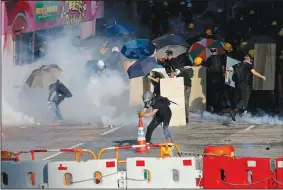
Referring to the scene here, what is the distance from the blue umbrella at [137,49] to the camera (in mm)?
25109

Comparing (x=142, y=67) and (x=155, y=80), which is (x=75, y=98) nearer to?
(x=142, y=67)

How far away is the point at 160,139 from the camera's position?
20.1m

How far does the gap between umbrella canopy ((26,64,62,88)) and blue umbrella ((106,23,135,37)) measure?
397 centimetres

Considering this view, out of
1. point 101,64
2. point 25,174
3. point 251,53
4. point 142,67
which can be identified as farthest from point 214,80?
point 25,174

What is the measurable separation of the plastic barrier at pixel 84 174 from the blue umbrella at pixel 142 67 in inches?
304

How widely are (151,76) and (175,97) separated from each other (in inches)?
29.4

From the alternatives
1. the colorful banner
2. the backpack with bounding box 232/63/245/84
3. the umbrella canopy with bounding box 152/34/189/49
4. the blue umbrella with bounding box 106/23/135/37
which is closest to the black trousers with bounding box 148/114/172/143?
the backpack with bounding box 232/63/245/84

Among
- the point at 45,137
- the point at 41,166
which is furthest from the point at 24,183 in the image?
the point at 45,137

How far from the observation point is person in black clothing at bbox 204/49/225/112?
22859 mm

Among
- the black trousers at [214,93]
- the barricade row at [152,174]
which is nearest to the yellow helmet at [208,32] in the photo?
the black trousers at [214,93]

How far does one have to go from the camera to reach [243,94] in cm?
2169

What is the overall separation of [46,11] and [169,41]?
5241 mm

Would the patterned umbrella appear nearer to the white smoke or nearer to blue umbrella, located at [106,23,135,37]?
the white smoke

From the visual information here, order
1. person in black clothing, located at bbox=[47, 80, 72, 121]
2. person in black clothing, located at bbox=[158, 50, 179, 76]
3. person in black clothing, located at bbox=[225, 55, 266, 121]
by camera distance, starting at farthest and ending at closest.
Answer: person in black clothing, located at bbox=[47, 80, 72, 121], person in black clothing, located at bbox=[158, 50, 179, 76], person in black clothing, located at bbox=[225, 55, 266, 121]
